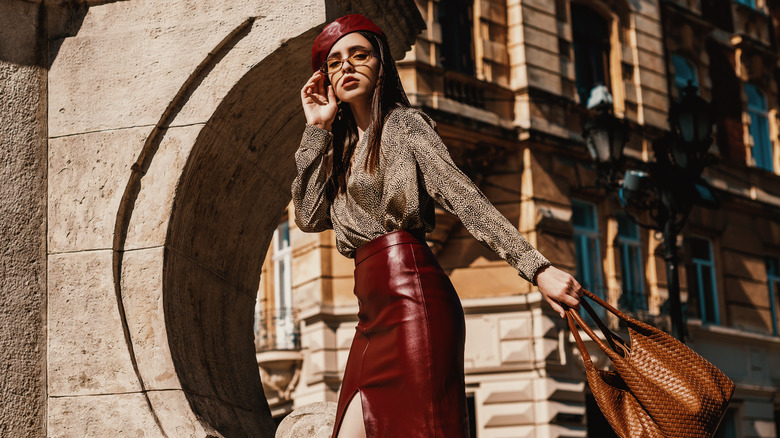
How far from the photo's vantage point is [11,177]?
375 centimetres

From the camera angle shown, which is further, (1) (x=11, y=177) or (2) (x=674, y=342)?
(1) (x=11, y=177)

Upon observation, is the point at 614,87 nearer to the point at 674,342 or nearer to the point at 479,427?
the point at 479,427

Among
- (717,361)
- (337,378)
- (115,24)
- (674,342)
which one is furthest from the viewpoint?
(717,361)

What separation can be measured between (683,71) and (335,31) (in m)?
20.9

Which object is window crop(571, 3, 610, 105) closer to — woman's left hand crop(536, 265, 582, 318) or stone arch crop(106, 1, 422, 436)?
stone arch crop(106, 1, 422, 436)

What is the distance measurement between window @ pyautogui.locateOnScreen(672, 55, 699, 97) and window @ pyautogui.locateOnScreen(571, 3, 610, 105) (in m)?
2.31

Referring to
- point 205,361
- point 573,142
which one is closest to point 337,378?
point 573,142

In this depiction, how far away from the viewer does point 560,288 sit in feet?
9.40

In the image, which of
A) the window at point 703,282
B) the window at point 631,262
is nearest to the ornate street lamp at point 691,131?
the window at point 631,262

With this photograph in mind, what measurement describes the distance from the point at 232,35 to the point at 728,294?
1956 cm

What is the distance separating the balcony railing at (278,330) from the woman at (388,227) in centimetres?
1447

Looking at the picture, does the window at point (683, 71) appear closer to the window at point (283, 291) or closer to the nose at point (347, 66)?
the window at point (283, 291)

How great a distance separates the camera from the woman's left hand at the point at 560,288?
113 inches

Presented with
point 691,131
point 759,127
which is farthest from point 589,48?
point 691,131
